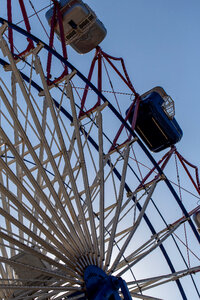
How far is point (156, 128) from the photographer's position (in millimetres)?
21578

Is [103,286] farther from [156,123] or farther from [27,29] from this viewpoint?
[156,123]

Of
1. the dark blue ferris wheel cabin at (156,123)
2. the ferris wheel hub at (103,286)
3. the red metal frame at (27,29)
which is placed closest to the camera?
the ferris wheel hub at (103,286)

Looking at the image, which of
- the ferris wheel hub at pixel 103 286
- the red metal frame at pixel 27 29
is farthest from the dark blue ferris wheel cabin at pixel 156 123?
the ferris wheel hub at pixel 103 286

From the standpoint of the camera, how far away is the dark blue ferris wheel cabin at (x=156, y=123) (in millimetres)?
21344

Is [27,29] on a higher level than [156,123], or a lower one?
higher

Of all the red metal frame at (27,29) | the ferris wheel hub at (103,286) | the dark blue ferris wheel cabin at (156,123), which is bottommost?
the ferris wheel hub at (103,286)

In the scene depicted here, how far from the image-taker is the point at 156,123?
21.4 m

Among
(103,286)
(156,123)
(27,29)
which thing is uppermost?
(27,29)

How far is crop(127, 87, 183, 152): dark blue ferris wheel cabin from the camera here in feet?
70.0

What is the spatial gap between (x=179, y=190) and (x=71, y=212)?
29.1ft

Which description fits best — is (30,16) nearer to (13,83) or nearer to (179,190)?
(13,83)

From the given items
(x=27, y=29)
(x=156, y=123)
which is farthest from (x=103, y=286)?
(x=156, y=123)

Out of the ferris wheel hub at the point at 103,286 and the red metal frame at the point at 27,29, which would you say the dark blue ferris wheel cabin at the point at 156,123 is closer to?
the red metal frame at the point at 27,29

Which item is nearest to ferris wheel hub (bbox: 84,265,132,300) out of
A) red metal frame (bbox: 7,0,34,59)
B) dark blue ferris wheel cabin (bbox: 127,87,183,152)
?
red metal frame (bbox: 7,0,34,59)
